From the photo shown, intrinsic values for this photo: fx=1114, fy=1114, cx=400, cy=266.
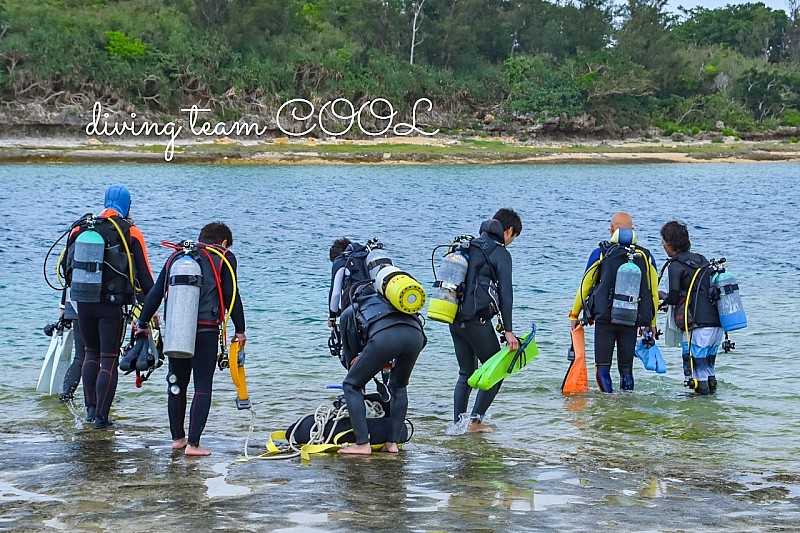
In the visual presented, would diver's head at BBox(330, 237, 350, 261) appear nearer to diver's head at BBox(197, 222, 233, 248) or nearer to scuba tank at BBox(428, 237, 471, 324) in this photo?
scuba tank at BBox(428, 237, 471, 324)

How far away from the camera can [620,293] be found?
9.48m

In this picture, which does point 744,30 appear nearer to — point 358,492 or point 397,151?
point 397,151

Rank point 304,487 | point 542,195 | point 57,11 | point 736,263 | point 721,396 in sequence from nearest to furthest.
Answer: point 304,487, point 721,396, point 736,263, point 542,195, point 57,11

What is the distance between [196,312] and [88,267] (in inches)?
47.5

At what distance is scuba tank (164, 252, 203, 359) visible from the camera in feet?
23.5

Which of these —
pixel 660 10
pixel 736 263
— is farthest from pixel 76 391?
pixel 660 10

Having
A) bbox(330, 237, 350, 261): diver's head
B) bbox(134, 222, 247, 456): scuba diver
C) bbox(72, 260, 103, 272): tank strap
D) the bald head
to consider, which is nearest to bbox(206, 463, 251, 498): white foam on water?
bbox(134, 222, 247, 456): scuba diver

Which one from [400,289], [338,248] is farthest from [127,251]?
[400,289]

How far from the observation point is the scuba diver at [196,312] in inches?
283

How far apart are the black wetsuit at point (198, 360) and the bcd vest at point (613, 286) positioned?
3.47m

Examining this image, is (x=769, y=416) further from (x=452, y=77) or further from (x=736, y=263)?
(x=452, y=77)

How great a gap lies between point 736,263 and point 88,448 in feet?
59.6

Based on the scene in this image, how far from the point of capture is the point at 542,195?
4353 cm

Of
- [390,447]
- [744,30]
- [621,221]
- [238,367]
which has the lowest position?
[390,447]
